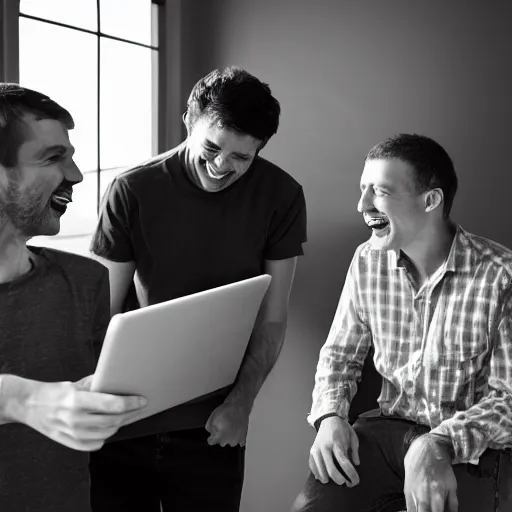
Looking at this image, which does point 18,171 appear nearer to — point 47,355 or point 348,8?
point 47,355

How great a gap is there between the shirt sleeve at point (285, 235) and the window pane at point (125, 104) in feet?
2.43

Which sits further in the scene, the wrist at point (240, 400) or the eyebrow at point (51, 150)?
the wrist at point (240, 400)

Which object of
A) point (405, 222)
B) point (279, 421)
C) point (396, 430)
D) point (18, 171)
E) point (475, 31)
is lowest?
point (279, 421)

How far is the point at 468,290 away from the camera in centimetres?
192

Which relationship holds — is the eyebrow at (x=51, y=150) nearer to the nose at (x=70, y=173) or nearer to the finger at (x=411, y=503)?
the nose at (x=70, y=173)

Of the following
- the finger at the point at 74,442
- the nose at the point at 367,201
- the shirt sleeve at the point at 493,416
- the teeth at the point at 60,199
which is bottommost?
the shirt sleeve at the point at 493,416

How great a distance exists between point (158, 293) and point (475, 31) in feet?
3.97

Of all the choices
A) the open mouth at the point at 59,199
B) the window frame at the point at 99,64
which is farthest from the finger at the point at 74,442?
the window frame at the point at 99,64

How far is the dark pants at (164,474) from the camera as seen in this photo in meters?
1.80

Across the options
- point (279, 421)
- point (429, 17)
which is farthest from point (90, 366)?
point (429, 17)

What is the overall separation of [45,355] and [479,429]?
1.04 m

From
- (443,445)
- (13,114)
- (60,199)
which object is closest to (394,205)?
(443,445)

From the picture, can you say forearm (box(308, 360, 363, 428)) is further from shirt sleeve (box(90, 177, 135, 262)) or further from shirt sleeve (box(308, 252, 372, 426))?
shirt sleeve (box(90, 177, 135, 262))

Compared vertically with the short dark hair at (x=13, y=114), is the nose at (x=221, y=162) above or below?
below
